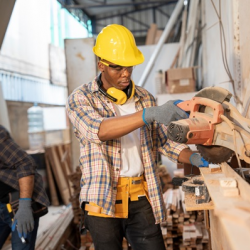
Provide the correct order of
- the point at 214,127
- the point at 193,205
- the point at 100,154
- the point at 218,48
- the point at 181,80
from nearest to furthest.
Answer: the point at 214,127
the point at 193,205
the point at 100,154
the point at 218,48
the point at 181,80

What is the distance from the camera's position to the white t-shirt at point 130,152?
102 inches

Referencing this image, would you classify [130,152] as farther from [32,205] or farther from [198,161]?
[32,205]

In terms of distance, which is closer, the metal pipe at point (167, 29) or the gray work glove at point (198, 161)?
the gray work glove at point (198, 161)

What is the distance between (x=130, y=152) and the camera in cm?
264

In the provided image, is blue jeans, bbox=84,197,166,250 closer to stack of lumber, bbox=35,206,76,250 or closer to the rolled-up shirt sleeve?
the rolled-up shirt sleeve

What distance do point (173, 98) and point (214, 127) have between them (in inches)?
166

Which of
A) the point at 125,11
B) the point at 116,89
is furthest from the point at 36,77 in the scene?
the point at 116,89

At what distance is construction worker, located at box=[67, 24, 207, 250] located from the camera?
98.1 inches

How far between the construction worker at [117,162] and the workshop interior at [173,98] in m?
0.23

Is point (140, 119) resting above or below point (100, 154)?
above

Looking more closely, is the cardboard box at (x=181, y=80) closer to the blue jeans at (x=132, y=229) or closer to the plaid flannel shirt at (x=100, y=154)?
the plaid flannel shirt at (x=100, y=154)

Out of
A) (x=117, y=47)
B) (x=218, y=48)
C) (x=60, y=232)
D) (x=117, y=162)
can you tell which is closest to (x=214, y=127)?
(x=117, y=162)

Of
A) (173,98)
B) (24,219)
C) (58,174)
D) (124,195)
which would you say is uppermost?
(173,98)

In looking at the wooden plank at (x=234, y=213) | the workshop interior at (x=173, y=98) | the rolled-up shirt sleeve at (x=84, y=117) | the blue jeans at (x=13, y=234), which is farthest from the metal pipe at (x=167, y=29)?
the wooden plank at (x=234, y=213)
